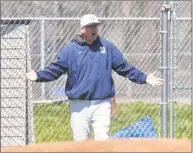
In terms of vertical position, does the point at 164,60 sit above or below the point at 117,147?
above

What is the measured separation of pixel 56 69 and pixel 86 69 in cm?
33

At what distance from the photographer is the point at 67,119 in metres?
Result: 10.7

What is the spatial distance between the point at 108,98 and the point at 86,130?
1.40ft

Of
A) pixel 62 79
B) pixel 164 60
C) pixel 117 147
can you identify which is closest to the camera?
pixel 117 147

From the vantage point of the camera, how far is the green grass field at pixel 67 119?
33.3 ft

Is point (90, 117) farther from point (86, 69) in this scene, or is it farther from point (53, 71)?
point (53, 71)

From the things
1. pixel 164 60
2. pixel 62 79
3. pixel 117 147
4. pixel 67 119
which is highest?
pixel 164 60

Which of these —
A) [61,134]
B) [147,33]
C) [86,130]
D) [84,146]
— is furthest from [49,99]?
[84,146]

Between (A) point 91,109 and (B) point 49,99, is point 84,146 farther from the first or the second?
(B) point 49,99

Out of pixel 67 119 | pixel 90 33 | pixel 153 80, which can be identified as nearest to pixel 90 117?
pixel 153 80

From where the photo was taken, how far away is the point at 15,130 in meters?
9.11

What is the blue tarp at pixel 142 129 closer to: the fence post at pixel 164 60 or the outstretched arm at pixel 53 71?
the fence post at pixel 164 60

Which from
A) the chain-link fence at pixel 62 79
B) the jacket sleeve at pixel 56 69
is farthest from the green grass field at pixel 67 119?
the jacket sleeve at pixel 56 69

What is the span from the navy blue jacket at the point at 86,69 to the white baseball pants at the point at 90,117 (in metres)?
0.08
